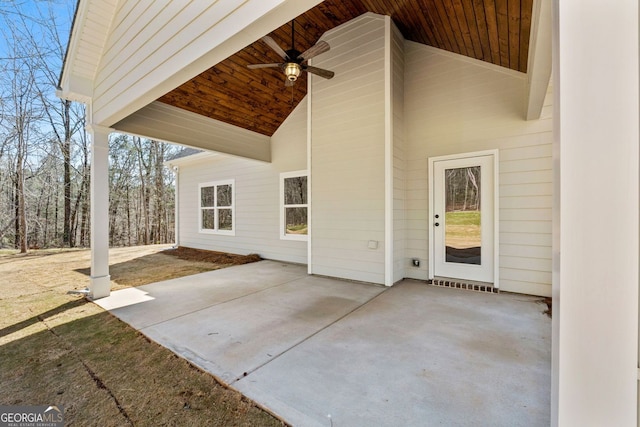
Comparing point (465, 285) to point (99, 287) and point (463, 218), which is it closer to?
point (463, 218)

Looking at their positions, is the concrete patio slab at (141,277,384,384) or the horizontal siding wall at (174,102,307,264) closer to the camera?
the concrete patio slab at (141,277,384,384)

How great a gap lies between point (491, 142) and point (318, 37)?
12.3 feet

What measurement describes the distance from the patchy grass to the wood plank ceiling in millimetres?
3560

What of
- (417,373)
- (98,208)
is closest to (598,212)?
(417,373)

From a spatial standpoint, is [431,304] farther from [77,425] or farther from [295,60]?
[295,60]

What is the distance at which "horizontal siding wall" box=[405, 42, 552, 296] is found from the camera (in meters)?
3.80

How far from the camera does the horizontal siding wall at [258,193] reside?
21.7 ft

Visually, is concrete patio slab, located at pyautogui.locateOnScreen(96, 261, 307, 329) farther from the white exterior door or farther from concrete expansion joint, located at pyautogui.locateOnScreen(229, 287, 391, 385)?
the white exterior door

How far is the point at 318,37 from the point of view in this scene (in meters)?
5.34

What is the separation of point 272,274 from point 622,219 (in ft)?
17.0

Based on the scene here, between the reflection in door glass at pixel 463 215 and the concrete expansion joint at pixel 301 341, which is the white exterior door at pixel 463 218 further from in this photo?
the concrete expansion joint at pixel 301 341

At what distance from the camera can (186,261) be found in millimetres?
7086

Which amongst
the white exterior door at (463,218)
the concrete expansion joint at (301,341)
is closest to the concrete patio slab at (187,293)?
the concrete expansion joint at (301,341)

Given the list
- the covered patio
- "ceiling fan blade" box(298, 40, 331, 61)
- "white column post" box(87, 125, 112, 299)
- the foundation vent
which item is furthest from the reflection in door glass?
"white column post" box(87, 125, 112, 299)
